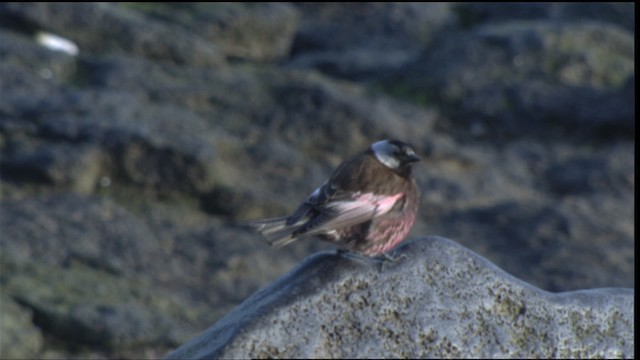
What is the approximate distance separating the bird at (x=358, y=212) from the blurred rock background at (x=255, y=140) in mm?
2596

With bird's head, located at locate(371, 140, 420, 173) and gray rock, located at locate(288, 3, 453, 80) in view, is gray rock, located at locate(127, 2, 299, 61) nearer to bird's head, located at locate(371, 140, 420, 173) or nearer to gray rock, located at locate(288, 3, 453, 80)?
gray rock, located at locate(288, 3, 453, 80)

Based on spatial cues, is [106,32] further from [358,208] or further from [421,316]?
[421,316]

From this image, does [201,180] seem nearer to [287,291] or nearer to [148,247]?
[148,247]

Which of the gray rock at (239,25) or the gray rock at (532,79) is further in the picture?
the gray rock at (239,25)

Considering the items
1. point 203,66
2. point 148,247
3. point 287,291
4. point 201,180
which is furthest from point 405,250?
point 203,66

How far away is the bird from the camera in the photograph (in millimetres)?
5258

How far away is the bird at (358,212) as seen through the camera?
526 cm

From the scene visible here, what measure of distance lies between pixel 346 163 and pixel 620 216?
517 centimetres

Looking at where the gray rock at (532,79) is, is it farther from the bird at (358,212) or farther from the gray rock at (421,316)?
the gray rock at (421,316)

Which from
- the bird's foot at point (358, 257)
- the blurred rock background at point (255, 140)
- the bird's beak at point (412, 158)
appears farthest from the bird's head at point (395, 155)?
the blurred rock background at point (255, 140)

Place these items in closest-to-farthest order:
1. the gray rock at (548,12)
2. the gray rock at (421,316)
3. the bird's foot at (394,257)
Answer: the gray rock at (421,316)
the bird's foot at (394,257)
the gray rock at (548,12)

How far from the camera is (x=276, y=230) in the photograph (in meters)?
5.29

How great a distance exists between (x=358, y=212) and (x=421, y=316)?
4.15ft

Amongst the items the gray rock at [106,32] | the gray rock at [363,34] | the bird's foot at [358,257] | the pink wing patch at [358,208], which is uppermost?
the bird's foot at [358,257]
